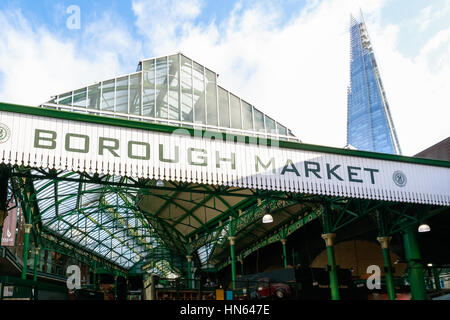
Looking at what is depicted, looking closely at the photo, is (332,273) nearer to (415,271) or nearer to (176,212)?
(415,271)

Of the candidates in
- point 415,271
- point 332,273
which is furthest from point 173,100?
point 415,271

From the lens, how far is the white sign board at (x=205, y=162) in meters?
11.7

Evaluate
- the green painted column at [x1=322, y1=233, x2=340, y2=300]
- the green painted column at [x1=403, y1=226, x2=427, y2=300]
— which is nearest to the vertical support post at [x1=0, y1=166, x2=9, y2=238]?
the green painted column at [x1=322, y1=233, x2=340, y2=300]

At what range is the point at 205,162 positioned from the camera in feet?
44.0

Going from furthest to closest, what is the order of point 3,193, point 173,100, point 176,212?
1. point 176,212
2. point 173,100
3. point 3,193

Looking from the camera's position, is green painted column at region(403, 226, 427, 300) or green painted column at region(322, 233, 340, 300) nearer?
green painted column at region(403, 226, 427, 300)

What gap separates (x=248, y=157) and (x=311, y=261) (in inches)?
768

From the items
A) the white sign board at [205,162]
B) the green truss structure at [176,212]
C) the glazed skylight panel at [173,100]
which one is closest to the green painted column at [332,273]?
the green truss structure at [176,212]

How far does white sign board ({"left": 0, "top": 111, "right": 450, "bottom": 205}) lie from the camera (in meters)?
11.7

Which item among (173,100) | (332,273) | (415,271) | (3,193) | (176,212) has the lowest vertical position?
(415,271)

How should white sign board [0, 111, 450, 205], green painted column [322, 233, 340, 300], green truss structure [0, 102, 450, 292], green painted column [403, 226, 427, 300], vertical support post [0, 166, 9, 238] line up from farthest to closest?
1. green painted column [322, 233, 340, 300]
2. green truss structure [0, 102, 450, 292]
3. green painted column [403, 226, 427, 300]
4. vertical support post [0, 166, 9, 238]
5. white sign board [0, 111, 450, 205]

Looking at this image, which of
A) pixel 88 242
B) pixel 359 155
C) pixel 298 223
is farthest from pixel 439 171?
pixel 88 242

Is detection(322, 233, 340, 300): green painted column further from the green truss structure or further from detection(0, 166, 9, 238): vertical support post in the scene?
detection(0, 166, 9, 238): vertical support post
